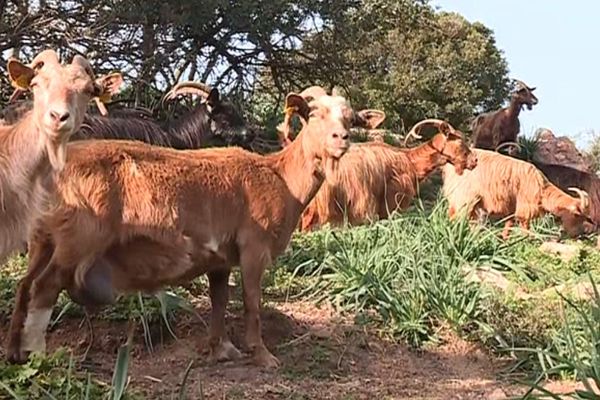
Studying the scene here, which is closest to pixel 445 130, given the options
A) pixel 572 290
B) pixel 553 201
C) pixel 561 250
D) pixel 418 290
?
pixel 553 201

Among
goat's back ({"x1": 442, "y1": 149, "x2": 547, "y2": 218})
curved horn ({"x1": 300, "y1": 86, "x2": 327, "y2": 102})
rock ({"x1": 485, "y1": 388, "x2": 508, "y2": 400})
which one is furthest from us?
goat's back ({"x1": 442, "y1": 149, "x2": 547, "y2": 218})

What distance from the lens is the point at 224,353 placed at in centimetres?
654

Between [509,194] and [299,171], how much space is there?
6.69 m

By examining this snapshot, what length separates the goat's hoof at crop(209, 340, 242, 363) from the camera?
6.51m

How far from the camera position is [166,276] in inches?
241

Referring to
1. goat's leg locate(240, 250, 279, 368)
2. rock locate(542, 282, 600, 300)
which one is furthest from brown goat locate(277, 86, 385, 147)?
rock locate(542, 282, 600, 300)

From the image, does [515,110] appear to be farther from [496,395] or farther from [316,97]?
[496,395]

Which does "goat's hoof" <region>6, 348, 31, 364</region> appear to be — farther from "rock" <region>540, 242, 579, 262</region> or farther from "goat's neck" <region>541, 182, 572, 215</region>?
"goat's neck" <region>541, 182, 572, 215</region>

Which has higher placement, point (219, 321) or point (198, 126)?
point (198, 126)

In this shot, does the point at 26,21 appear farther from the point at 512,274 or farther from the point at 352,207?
the point at 512,274

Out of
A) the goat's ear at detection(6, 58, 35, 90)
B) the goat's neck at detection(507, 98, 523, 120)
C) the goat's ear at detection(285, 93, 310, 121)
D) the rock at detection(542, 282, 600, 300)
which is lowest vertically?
the rock at detection(542, 282, 600, 300)

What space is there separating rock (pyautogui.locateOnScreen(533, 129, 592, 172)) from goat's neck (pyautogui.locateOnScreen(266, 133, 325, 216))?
1425cm

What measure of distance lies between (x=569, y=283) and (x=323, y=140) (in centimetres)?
272

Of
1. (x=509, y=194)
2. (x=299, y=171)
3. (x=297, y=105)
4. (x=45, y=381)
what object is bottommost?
(x=509, y=194)
